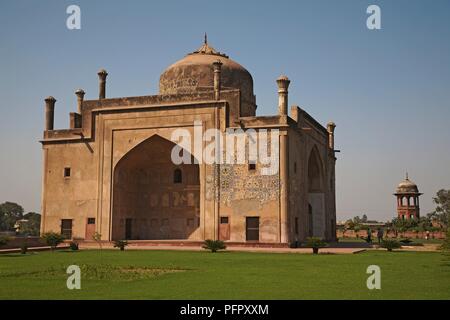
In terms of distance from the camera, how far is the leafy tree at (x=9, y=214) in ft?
218

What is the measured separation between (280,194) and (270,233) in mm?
1628

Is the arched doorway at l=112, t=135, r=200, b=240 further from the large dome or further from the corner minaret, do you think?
the corner minaret

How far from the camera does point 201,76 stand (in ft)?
85.7

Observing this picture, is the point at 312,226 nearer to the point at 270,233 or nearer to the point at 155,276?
the point at 270,233

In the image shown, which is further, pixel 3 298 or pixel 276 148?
pixel 276 148

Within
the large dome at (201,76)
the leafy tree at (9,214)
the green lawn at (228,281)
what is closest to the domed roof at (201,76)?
the large dome at (201,76)

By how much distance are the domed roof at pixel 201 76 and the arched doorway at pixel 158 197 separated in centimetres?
335

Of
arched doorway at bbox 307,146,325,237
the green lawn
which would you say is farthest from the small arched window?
the green lawn

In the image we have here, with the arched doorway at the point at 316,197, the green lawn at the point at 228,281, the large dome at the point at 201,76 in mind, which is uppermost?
the large dome at the point at 201,76

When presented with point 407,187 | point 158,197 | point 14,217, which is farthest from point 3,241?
point 14,217

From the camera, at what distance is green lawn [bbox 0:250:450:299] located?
25.3 ft

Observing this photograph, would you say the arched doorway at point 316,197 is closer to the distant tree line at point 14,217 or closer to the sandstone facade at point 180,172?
the sandstone facade at point 180,172

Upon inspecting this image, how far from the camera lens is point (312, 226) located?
1086 inches

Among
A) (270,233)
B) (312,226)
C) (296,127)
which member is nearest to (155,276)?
(270,233)
